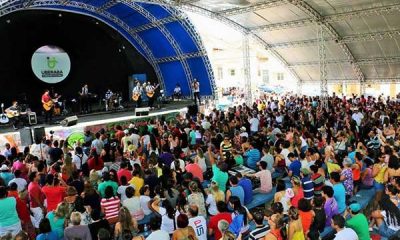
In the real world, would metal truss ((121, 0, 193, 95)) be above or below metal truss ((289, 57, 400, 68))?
above

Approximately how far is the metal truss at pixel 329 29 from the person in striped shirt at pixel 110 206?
15384 millimetres

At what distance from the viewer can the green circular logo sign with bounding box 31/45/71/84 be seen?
66.9 ft

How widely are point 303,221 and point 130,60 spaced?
2151 centimetres

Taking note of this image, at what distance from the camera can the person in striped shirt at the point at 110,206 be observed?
598 centimetres

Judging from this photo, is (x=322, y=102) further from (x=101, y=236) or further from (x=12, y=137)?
(x=101, y=236)

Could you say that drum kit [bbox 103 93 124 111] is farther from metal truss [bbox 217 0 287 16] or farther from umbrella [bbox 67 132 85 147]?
metal truss [bbox 217 0 287 16]

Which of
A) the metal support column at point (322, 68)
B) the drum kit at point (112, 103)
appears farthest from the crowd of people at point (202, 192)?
the drum kit at point (112, 103)

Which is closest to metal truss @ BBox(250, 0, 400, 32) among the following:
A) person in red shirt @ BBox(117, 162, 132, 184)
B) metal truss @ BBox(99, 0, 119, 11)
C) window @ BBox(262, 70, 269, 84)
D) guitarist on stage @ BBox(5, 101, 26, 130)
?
metal truss @ BBox(99, 0, 119, 11)

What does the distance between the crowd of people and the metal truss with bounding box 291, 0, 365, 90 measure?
31.4 feet

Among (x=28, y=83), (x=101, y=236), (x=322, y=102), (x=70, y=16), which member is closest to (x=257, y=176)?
(x=101, y=236)

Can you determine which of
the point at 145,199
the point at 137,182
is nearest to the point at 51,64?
the point at 137,182

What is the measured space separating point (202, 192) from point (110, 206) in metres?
1.50

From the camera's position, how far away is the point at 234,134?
12.1 metres

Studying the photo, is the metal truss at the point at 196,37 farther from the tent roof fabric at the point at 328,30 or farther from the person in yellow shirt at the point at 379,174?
the person in yellow shirt at the point at 379,174
